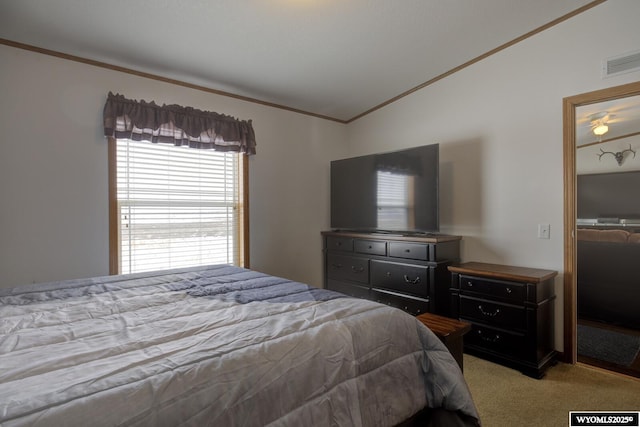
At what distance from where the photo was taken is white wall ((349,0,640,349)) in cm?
254

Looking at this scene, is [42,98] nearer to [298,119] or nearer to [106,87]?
[106,87]

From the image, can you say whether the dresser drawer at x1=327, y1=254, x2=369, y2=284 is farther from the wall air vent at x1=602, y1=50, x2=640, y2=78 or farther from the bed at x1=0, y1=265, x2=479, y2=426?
the wall air vent at x1=602, y1=50, x2=640, y2=78

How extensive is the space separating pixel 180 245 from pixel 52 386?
245 centimetres

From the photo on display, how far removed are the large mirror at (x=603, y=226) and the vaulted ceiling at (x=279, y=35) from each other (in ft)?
3.23

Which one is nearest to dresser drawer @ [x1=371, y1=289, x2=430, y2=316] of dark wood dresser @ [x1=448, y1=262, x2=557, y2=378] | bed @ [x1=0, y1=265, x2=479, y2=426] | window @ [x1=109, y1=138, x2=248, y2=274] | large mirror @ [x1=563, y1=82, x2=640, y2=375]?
dark wood dresser @ [x1=448, y1=262, x2=557, y2=378]

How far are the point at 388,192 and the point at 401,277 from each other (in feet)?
2.80

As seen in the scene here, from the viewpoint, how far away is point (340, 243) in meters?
3.86

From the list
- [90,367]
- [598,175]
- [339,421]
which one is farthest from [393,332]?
[598,175]

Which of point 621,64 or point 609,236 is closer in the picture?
point 621,64

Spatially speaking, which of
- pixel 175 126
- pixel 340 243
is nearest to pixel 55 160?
pixel 175 126

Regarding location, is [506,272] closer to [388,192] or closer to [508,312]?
[508,312]

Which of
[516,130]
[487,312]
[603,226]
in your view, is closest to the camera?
[487,312]

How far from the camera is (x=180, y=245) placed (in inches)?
124

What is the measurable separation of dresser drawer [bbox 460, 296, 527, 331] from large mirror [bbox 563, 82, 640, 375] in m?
0.49
